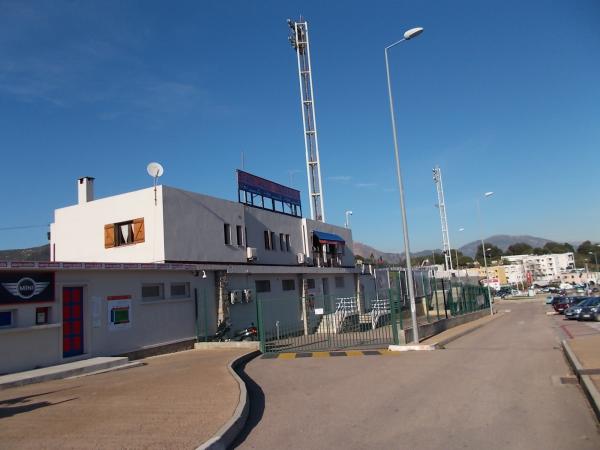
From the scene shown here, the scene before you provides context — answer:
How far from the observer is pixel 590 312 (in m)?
33.7

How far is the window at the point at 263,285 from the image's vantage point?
25767 millimetres

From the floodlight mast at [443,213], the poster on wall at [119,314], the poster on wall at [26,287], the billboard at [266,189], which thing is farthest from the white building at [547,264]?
the poster on wall at [26,287]

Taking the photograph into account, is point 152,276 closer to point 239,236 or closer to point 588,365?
point 239,236

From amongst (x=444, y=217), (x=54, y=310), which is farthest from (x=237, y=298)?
(x=444, y=217)

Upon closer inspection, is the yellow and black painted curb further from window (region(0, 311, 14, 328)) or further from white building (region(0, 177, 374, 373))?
window (region(0, 311, 14, 328))

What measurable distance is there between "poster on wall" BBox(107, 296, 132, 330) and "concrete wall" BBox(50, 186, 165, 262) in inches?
155

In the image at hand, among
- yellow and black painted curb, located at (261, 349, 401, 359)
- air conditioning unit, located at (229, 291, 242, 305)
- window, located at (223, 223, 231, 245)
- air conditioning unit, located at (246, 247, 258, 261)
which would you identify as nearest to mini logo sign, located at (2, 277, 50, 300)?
yellow and black painted curb, located at (261, 349, 401, 359)

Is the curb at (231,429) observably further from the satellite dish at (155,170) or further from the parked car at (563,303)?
the parked car at (563,303)

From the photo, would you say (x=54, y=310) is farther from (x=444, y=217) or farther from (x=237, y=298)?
(x=444, y=217)

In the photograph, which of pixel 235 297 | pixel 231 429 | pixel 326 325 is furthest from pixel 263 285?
pixel 231 429

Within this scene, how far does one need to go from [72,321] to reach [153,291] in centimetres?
371

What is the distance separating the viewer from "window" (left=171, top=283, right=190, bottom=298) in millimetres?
19422

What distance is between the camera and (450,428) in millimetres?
6852

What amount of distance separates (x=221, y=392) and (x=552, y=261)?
19987cm
